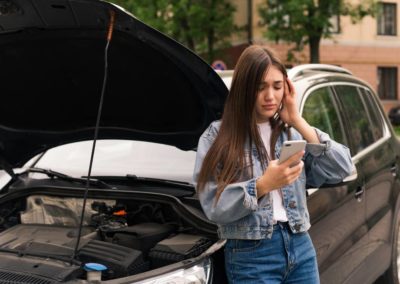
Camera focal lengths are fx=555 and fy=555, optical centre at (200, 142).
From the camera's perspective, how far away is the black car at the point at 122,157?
2.34 metres

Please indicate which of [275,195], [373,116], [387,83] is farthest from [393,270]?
[387,83]

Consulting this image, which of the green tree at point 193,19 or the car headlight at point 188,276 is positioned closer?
the car headlight at point 188,276

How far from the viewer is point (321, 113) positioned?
3395 millimetres

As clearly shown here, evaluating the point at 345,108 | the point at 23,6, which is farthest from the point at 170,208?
the point at 345,108

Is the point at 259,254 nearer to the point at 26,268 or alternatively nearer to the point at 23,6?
the point at 26,268

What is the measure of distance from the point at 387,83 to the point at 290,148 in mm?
29619

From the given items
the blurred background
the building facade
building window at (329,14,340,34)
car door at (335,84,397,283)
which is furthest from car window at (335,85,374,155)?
the building facade

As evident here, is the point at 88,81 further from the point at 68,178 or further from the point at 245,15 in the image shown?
the point at 245,15

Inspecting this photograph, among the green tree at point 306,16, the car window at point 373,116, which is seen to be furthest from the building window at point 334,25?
the car window at point 373,116

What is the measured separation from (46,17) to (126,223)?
3.62 ft

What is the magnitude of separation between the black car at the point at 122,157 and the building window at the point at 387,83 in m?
27.1

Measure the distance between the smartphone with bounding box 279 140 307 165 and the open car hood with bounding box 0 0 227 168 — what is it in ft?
2.41

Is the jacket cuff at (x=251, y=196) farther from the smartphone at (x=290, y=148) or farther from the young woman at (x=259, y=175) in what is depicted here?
the smartphone at (x=290, y=148)

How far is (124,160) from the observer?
3.37m
